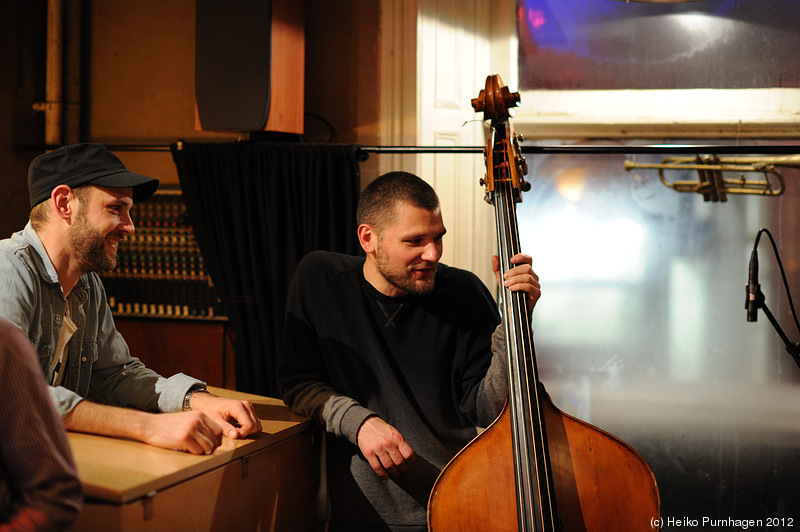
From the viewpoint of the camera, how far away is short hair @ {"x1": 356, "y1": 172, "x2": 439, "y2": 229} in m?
1.86

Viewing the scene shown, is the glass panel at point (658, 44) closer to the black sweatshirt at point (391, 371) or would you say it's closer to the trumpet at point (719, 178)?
the trumpet at point (719, 178)

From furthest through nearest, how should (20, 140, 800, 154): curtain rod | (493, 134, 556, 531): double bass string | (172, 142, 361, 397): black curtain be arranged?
(172, 142, 361, 397): black curtain < (20, 140, 800, 154): curtain rod < (493, 134, 556, 531): double bass string

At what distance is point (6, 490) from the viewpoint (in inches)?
39.4

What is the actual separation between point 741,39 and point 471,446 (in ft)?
7.84

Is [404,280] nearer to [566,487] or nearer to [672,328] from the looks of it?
[566,487]

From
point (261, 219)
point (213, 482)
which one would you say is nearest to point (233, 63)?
point (261, 219)

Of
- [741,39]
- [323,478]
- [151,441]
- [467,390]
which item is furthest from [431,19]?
[151,441]

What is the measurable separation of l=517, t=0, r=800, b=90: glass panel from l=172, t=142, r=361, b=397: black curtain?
3.63 ft

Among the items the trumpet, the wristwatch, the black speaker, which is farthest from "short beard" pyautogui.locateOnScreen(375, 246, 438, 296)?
the trumpet

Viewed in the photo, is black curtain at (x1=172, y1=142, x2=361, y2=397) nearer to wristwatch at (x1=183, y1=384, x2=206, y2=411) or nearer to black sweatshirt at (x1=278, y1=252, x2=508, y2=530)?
black sweatshirt at (x1=278, y1=252, x2=508, y2=530)

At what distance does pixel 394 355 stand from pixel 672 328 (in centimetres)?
171

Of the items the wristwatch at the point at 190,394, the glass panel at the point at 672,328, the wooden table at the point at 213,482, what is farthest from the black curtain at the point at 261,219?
the glass panel at the point at 672,328

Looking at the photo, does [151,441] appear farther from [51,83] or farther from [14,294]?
[51,83]

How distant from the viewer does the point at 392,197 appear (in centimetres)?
188
